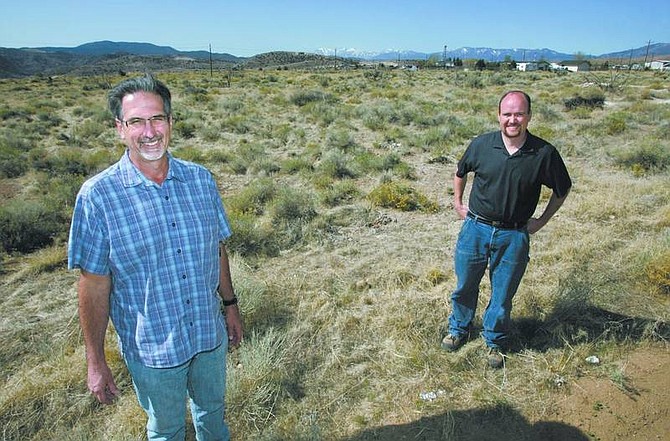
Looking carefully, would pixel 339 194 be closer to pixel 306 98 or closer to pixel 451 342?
pixel 451 342

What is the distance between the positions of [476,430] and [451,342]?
0.80 m

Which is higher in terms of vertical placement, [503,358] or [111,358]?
[503,358]

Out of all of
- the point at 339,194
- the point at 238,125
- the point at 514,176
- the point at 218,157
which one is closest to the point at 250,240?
the point at 339,194

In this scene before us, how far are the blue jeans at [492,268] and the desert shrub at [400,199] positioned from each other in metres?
Result: 3.68

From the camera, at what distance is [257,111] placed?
59.2 feet

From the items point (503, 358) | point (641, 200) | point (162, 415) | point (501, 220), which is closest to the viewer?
point (162, 415)

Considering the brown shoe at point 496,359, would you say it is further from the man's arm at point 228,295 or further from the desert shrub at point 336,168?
the desert shrub at point 336,168

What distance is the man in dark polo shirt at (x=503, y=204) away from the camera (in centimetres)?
290

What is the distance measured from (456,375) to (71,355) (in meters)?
3.34

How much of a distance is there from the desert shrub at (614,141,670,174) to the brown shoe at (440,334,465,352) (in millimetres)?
7342

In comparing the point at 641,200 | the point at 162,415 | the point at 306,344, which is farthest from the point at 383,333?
the point at 641,200

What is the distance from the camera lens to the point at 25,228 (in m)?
6.36

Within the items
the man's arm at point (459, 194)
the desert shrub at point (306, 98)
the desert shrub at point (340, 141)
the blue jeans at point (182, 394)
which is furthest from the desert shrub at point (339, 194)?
the desert shrub at point (306, 98)

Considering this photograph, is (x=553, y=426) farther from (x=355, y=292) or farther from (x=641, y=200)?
(x=641, y=200)
